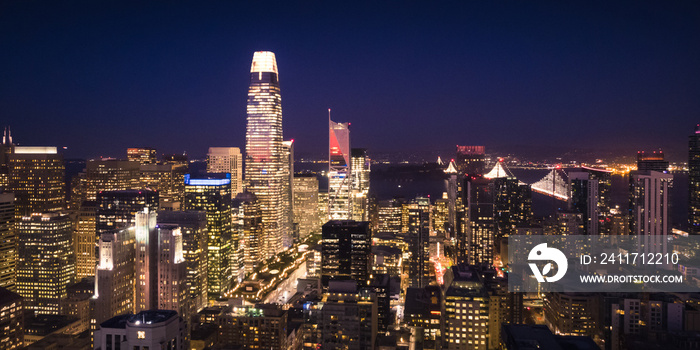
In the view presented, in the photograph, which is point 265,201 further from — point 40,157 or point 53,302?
point 53,302

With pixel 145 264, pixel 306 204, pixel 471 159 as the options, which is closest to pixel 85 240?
pixel 145 264

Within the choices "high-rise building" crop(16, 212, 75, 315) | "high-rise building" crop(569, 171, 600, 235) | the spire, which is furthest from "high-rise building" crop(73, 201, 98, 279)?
the spire

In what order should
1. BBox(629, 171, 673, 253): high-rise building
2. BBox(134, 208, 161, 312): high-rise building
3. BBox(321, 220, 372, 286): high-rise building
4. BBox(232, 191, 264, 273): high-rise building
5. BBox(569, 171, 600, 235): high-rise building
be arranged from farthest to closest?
1. BBox(232, 191, 264, 273): high-rise building
2. BBox(569, 171, 600, 235): high-rise building
3. BBox(629, 171, 673, 253): high-rise building
4. BBox(321, 220, 372, 286): high-rise building
5. BBox(134, 208, 161, 312): high-rise building

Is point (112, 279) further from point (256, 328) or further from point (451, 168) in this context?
point (451, 168)

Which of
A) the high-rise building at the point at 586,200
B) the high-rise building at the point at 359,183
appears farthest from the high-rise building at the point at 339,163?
the high-rise building at the point at 586,200

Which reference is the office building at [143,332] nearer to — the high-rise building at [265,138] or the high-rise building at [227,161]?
the high-rise building at [265,138]

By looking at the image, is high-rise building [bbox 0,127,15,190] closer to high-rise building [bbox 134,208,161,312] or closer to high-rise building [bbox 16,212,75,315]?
high-rise building [bbox 16,212,75,315]
